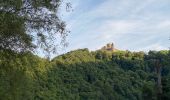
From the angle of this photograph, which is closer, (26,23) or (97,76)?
(26,23)

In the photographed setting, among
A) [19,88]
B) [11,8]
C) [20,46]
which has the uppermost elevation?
[11,8]

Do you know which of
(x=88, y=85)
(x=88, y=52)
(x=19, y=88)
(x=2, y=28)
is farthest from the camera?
(x=88, y=52)

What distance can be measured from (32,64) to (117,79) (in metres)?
121

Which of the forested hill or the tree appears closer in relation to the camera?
the tree

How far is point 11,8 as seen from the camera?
661 inches

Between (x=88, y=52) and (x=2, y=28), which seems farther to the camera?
(x=88, y=52)

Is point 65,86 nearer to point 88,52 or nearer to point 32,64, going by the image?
point 88,52

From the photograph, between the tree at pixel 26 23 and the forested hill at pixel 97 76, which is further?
the forested hill at pixel 97 76

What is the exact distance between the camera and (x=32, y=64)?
1998 centimetres

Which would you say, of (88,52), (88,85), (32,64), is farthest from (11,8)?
(88,52)

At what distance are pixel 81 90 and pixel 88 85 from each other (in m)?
6.83

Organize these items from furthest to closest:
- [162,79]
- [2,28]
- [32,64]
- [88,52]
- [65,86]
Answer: [88,52], [65,86], [162,79], [32,64], [2,28]

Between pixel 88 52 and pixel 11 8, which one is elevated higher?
pixel 88 52

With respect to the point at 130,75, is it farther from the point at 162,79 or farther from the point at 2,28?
the point at 2,28
